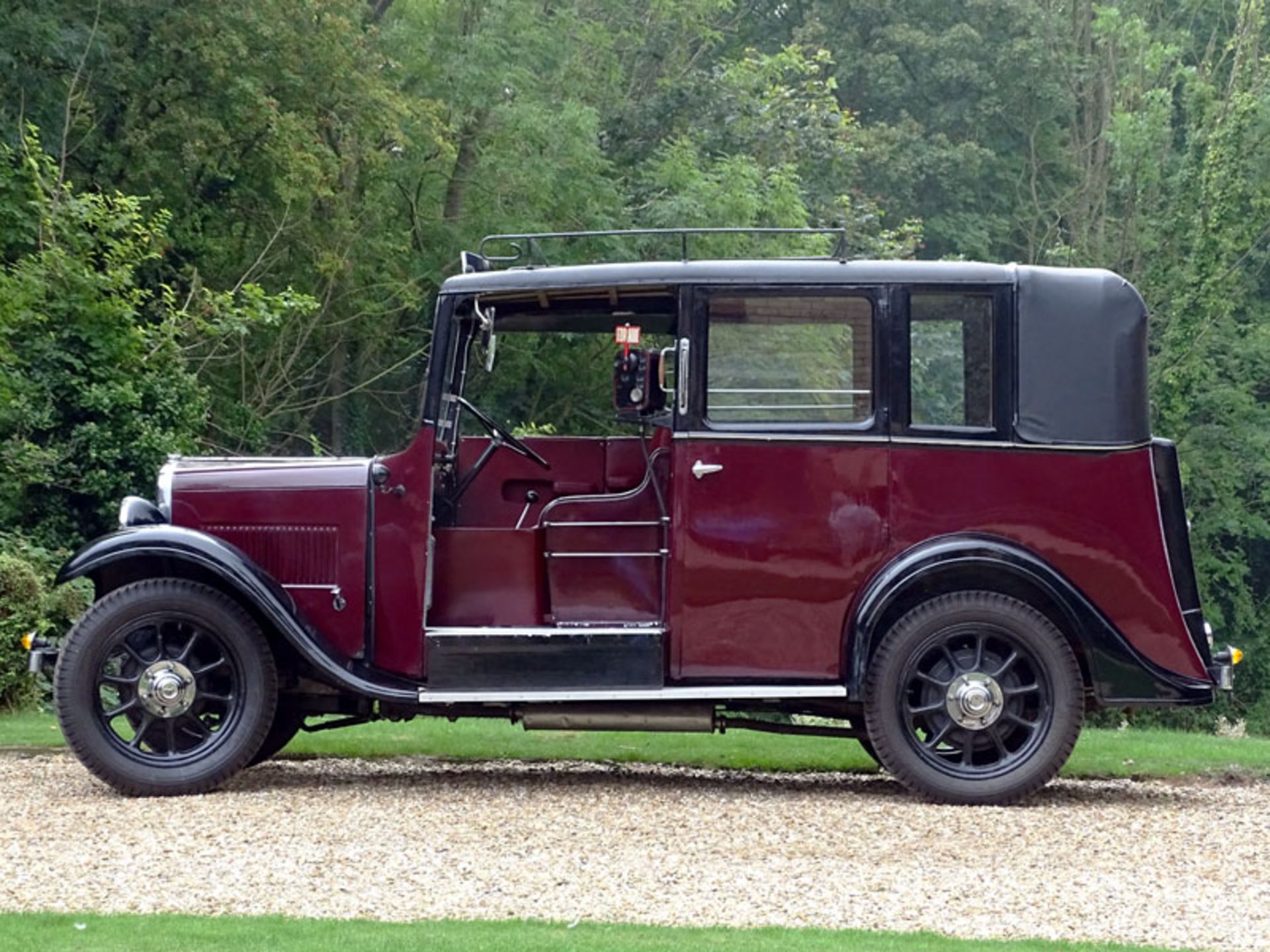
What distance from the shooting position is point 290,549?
934 cm

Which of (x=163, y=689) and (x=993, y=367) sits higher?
(x=993, y=367)

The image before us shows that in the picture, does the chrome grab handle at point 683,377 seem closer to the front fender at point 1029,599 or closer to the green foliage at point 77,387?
the front fender at point 1029,599

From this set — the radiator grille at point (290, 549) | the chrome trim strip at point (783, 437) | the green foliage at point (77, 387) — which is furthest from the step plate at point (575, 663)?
the green foliage at point (77, 387)

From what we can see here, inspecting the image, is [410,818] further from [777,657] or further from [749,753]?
[749,753]

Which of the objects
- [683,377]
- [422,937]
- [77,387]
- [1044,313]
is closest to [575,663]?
[683,377]

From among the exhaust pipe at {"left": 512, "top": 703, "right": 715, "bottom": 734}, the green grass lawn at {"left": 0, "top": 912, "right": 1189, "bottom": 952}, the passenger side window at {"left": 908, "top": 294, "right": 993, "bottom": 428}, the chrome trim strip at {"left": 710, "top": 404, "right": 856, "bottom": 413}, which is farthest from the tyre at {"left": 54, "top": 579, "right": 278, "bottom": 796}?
the passenger side window at {"left": 908, "top": 294, "right": 993, "bottom": 428}

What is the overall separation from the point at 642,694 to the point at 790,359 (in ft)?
5.69

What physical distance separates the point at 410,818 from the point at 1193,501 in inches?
1051

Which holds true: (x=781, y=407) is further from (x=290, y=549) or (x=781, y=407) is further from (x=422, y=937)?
(x=422, y=937)

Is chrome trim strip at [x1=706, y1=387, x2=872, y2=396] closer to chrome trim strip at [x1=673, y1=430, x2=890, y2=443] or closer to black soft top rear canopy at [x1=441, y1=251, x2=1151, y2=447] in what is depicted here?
chrome trim strip at [x1=673, y1=430, x2=890, y2=443]

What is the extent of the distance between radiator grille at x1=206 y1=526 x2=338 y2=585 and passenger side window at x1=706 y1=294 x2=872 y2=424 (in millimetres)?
1956

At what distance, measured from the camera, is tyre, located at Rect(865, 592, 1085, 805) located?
9.05 m

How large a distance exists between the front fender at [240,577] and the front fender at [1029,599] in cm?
214

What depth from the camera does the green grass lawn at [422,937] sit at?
6008 millimetres
